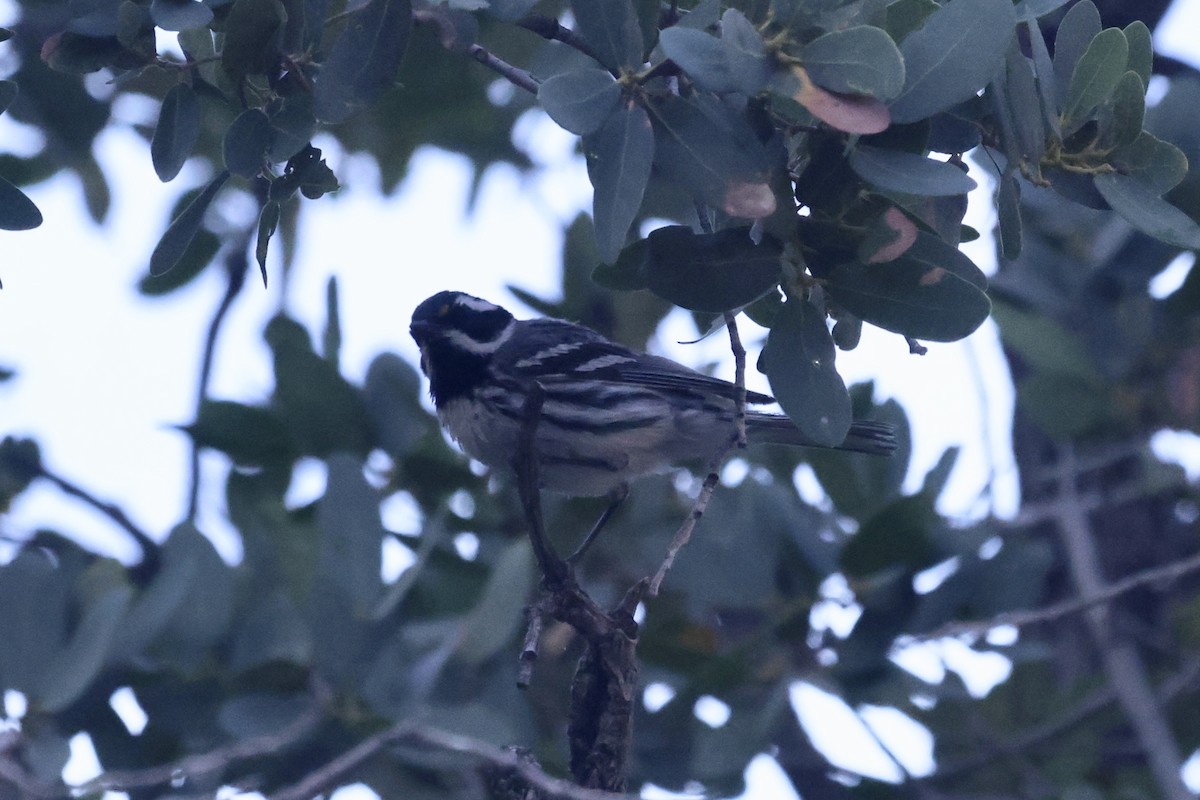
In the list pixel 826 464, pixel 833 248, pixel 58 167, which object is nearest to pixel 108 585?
pixel 58 167

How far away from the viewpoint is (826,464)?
5.38 m

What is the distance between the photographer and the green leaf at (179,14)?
8.79ft

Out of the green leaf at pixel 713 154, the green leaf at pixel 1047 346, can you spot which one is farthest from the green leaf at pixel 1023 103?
the green leaf at pixel 1047 346

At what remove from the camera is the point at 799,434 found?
5078 mm

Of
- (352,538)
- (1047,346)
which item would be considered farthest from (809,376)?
(1047,346)

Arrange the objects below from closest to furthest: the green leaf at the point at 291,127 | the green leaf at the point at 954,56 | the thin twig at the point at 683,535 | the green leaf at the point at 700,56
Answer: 1. the green leaf at the point at 700,56
2. the green leaf at the point at 954,56
3. the green leaf at the point at 291,127
4. the thin twig at the point at 683,535

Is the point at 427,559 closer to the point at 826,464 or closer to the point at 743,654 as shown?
the point at 743,654

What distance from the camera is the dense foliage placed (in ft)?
8.66

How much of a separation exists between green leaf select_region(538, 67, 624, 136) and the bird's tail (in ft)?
8.15

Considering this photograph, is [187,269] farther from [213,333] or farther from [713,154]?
[713,154]

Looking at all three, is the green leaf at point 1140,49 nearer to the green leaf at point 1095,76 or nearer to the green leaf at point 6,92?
the green leaf at point 1095,76

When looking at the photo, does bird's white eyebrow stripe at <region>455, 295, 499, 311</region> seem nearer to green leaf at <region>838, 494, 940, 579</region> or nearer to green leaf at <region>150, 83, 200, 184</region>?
green leaf at <region>838, 494, 940, 579</region>

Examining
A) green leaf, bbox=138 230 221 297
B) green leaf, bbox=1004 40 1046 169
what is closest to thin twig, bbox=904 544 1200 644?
green leaf, bbox=1004 40 1046 169

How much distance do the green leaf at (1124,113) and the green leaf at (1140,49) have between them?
114mm
